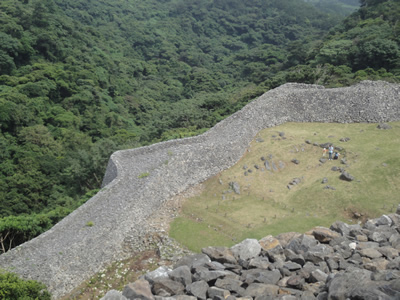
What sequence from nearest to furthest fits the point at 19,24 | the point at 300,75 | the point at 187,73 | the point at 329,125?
the point at 329,125 → the point at 300,75 → the point at 19,24 → the point at 187,73

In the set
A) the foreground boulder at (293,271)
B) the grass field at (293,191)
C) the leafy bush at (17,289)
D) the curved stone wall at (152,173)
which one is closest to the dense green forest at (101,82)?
the curved stone wall at (152,173)

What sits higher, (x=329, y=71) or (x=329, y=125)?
(x=329, y=71)

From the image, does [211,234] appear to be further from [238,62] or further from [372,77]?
[238,62]

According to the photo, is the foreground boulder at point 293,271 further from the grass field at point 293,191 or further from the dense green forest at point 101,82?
the dense green forest at point 101,82

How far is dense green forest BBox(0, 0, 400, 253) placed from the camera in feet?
112

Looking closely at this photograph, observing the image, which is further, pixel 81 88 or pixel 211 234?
pixel 81 88

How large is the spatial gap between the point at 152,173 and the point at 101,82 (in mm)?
46314

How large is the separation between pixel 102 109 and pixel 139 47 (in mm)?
57482

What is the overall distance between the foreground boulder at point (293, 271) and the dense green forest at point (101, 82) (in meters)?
14.5

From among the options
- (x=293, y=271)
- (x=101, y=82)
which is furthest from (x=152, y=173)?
(x=101, y=82)

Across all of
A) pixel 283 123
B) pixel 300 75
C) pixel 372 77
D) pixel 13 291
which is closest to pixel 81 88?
pixel 300 75

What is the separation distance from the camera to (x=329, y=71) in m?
44.3

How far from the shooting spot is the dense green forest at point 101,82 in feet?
112

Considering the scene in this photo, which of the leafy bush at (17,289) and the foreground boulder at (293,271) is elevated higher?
the foreground boulder at (293,271)
